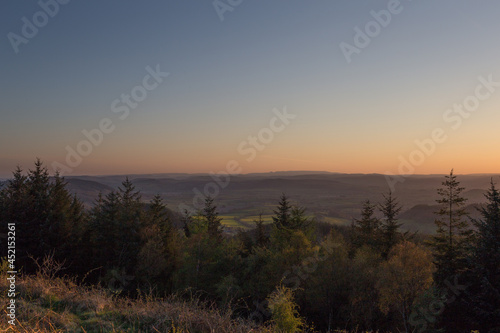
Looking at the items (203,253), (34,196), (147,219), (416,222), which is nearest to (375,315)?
(203,253)

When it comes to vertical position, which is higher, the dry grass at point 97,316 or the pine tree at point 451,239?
the dry grass at point 97,316

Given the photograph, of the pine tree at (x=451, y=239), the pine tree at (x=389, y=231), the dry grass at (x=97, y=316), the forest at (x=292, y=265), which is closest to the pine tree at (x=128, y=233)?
the forest at (x=292, y=265)

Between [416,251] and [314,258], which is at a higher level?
[416,251]

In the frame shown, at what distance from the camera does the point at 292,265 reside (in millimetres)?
36156

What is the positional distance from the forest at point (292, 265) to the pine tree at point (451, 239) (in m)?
0.10

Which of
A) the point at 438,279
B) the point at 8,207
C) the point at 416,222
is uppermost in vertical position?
the point at 8,207

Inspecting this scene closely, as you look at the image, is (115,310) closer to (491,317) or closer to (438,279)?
(491,317)

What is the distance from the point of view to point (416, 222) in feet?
492

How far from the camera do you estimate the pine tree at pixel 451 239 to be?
2967 cm

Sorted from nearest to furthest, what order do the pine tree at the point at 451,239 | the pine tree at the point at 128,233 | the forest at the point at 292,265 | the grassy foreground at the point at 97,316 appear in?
the grassy foreground at the point at 97,316, the forest at the point at 292,265, the pine tree at the point at 451,239, the pine tree at the point at 128,233

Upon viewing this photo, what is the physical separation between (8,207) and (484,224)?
157 ft

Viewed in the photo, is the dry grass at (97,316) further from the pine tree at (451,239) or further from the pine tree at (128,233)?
the pine tree at (451,239)

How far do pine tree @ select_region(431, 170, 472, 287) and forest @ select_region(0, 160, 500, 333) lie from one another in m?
0.10

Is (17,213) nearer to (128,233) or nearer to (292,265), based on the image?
(128,233)
